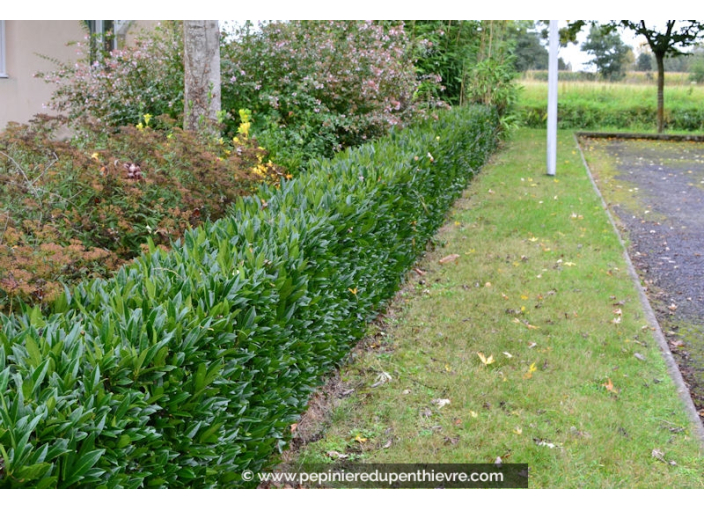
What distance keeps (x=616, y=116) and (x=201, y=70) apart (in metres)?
18.3

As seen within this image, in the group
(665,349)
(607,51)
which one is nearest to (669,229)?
(665,349)

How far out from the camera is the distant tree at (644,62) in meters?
26.0

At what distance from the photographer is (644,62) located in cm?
2644

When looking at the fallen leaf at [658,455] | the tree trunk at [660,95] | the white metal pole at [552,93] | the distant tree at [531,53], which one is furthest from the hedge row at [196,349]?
the distant tree at [531,53]

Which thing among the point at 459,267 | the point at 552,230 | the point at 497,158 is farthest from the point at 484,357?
the point at 497,158

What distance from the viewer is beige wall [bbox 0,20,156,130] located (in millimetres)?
11305

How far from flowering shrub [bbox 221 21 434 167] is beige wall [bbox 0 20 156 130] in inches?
164

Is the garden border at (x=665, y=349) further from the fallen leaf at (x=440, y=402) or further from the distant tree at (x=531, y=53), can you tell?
the distant tree at (x=531, y=53)

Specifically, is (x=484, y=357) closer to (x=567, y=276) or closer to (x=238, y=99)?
(x=567, y=276)

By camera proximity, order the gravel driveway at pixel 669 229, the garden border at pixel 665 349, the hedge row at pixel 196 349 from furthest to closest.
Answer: the gravel driveway at pixel 669 229 < the garden border at pixel 665 349 < the hedge row at pixel 196 349

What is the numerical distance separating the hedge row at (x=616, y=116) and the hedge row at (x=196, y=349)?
1870 centimetres

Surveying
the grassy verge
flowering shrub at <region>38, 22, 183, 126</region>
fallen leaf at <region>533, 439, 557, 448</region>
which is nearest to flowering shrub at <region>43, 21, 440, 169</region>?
flowering shrub at <region>38, 22, 183, 126</region>

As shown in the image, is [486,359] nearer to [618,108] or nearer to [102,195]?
[102,195]

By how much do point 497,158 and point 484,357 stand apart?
10.5 metres
